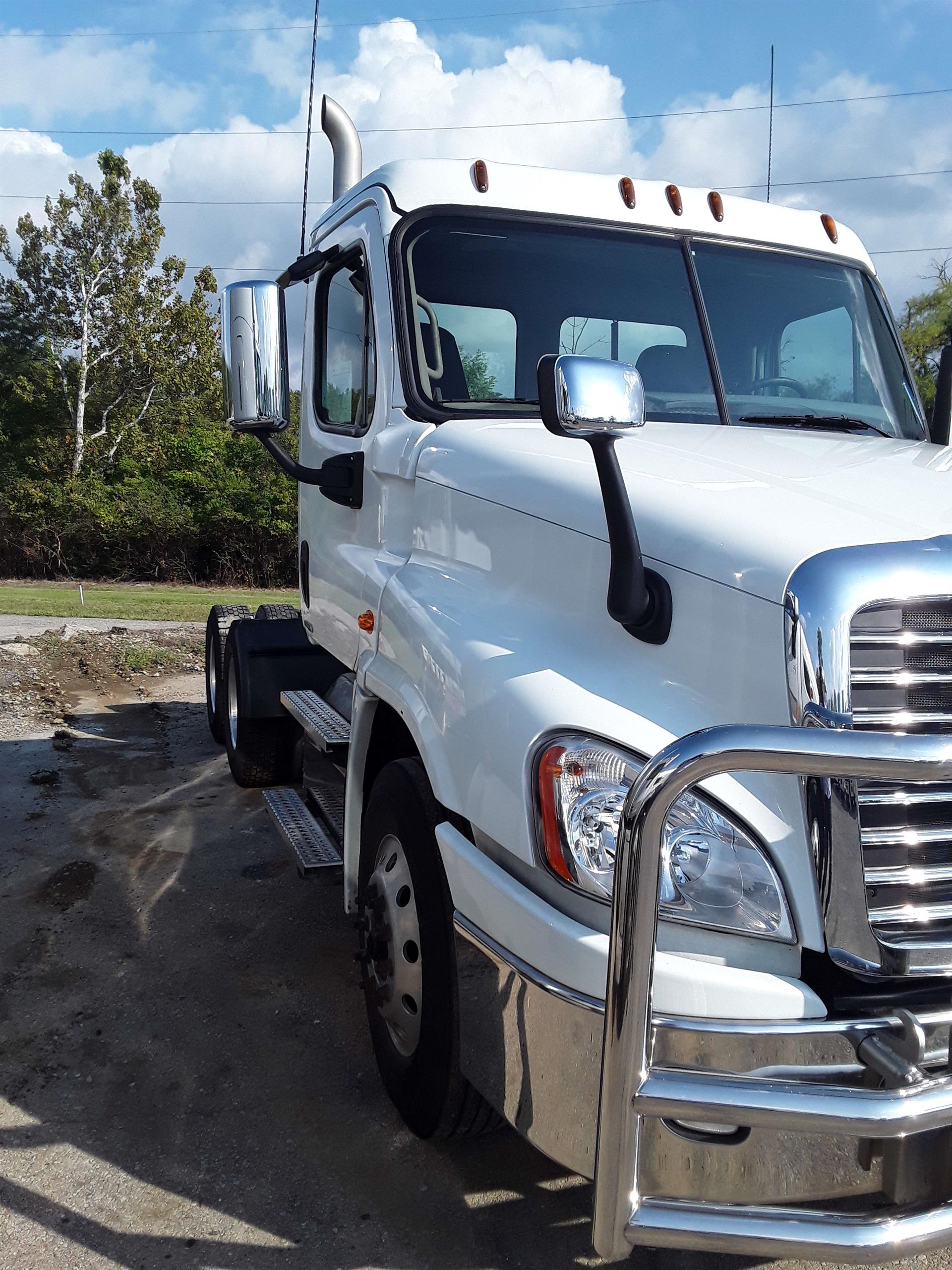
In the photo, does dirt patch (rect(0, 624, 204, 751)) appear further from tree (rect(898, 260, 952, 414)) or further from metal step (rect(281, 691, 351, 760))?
tree (rect(898, 260, 952, 414))

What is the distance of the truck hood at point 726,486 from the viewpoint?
2.03 meters

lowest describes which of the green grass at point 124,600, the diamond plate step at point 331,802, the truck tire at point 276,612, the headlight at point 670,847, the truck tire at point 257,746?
the green grass at point 124,600

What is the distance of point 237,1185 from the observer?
8.54 ft

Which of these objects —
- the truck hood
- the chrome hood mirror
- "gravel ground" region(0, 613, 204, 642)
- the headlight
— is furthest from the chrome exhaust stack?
"gravel ground" region(0, 613, 204, 642)

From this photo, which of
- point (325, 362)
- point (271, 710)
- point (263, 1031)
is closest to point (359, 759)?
point (263, 1031)

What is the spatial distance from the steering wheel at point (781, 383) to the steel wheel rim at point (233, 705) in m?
3.06

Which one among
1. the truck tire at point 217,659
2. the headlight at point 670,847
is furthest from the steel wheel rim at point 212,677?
the headlight at point 670,847

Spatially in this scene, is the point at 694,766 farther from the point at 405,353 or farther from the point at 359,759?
the point at 405,353

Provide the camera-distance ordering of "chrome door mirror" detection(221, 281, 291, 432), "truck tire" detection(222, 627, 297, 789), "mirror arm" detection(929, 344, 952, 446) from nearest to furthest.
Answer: "chrome door mirror" detection(221, 281, 291, 432) → "mirror arm" detection(929, 344, 952, 446) → "truck tire" detection(222, 627, 297, 789)

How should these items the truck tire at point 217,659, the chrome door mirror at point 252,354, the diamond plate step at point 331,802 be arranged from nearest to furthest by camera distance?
1. the chrome door mirror at point 252,354
2. the diamond plate step at point 331,802
3. the truck tire at point 217,659

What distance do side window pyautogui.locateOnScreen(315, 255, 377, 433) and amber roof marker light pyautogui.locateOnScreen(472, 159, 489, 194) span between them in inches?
18.1

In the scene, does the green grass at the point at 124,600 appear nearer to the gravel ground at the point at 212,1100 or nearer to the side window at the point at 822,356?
the gravel ground at the point at 212,1100

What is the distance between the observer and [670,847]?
1.90m

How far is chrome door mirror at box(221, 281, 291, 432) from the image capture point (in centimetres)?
313
